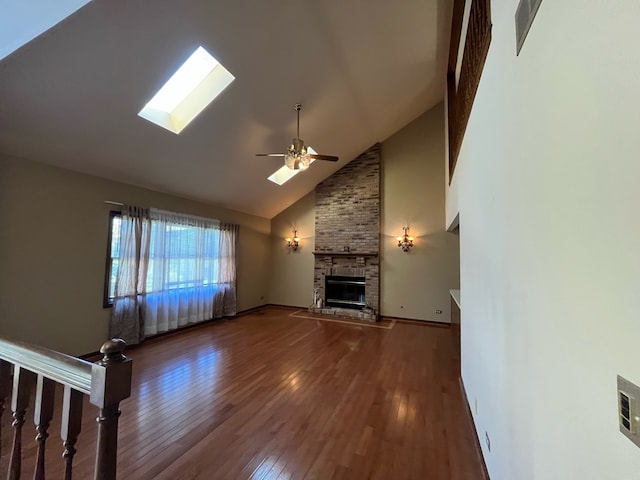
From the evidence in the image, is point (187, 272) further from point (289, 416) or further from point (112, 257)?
point (289, 416)

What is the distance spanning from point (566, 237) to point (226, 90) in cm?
381

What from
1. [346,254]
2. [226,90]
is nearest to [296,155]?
[226,90]

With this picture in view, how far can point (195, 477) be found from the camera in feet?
5.96

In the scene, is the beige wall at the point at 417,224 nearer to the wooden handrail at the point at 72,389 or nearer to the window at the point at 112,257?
the window at the point at 112,257

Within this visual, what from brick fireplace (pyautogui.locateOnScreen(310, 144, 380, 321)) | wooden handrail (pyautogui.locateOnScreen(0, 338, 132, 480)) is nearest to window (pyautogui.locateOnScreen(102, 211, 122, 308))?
wooden handrail (pyautogui.locateOnScreen(0, 338, 132, 480))

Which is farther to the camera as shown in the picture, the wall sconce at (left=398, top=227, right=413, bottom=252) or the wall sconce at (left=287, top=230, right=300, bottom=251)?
the wall sconce at (left=287, top=230, right=300, bottom=251)

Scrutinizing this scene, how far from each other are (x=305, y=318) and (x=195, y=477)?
4.75 meters

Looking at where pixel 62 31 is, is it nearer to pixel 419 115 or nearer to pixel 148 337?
pixel 148 337

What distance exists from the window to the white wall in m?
4.90

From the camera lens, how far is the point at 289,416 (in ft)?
8.28

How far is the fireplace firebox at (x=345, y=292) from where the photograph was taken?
6902mm

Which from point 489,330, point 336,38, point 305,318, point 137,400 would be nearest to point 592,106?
point 489,330

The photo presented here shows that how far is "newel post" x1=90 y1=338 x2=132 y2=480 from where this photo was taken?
0.90 m

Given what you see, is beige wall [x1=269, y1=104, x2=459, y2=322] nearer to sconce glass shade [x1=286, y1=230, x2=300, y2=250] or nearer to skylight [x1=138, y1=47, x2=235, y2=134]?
sconce glass shade [x1=286, y1=230, x2=300, y2=250]
